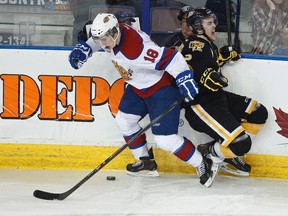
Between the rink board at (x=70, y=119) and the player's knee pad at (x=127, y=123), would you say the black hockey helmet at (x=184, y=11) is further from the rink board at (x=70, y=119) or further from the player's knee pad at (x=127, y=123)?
the player's knee pad at (x=127, y=123)

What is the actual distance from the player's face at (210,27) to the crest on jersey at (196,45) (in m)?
0.08

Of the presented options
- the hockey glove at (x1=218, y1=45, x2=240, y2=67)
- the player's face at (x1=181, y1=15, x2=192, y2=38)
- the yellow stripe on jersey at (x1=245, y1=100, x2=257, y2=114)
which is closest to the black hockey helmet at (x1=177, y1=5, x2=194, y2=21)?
the player's face at (x1=181, y1=15, x2=192, y2=38)

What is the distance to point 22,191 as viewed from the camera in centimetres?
455

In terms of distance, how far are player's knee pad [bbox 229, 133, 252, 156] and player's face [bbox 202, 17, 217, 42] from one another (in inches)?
23.7

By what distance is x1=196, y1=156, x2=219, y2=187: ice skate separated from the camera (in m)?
4.74

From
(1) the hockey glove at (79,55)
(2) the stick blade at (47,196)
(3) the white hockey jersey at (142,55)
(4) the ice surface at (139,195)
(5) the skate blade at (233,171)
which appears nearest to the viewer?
(4) the ice surface at (139,195)

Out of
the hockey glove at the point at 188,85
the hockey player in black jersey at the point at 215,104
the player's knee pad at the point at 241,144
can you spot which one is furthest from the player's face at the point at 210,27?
the player's knee pad at the point at 241,144

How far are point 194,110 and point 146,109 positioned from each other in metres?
0.29

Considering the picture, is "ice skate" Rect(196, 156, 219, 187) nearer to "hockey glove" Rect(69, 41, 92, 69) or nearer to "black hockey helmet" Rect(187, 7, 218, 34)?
"black hockey helmet" Rect(187, 7, 218, 34)

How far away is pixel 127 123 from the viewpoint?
4.81 metres

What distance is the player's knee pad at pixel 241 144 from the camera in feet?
15.2

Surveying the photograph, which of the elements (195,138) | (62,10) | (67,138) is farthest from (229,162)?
(62,10)

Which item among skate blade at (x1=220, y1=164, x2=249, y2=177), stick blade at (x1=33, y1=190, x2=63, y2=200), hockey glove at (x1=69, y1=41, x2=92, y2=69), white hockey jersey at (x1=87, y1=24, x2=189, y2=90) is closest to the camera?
stick blade at (x1=33, y1=190, x2=63, y2=200)

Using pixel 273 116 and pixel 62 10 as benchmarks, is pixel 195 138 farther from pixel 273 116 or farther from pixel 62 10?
pixel 62 10
